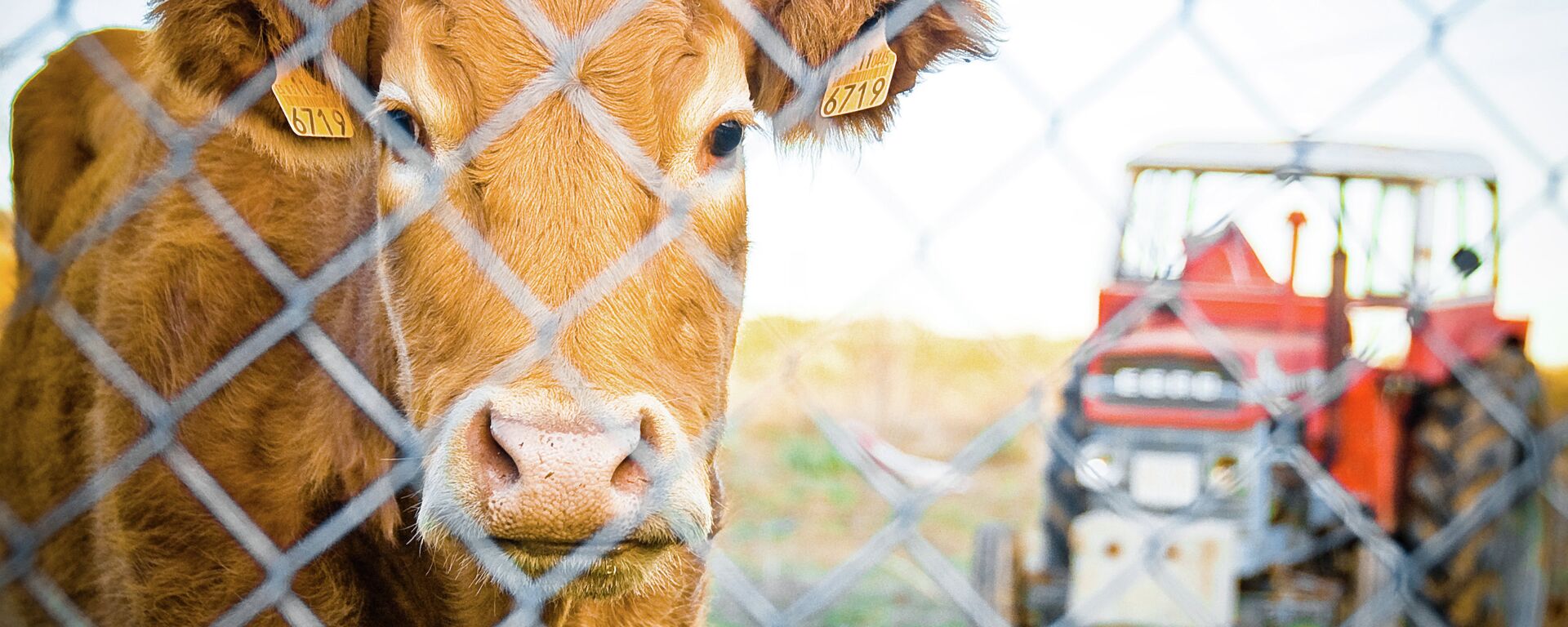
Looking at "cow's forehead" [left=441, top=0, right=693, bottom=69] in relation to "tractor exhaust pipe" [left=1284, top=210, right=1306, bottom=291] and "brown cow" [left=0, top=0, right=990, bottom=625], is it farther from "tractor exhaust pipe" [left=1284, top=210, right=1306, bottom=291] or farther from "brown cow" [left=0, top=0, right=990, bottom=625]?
"tractor exhaust pipe" [left=1284, top=210, right=1306, bottom=291]

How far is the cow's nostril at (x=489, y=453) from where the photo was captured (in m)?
1.29

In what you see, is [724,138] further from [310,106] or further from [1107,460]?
[1107,460]

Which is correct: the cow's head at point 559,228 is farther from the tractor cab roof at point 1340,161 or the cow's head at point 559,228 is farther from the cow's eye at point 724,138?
the tractor cab roof at point 1340,161

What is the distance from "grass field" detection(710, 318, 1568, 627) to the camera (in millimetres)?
4953

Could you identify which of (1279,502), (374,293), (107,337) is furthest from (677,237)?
(1279,502)

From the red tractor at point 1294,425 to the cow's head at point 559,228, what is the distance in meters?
2.50

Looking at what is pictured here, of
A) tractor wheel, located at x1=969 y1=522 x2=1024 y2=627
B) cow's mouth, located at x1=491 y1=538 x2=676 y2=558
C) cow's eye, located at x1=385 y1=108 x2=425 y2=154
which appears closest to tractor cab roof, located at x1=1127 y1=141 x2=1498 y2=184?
tractor wheel, located at x1=969 y1=522 x2=1024 y2=627

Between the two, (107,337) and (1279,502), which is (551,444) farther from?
(1279,502)

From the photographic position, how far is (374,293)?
1.94m

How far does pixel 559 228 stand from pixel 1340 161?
12.7 feet

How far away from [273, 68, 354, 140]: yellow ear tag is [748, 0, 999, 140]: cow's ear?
73cm

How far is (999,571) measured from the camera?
175 inches

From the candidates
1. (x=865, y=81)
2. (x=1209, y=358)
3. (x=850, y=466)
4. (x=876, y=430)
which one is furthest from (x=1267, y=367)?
(x=876, y=430)

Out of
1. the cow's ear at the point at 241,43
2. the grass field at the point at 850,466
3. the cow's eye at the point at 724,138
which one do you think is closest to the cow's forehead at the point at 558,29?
the cow's eye at the point at 724,138
